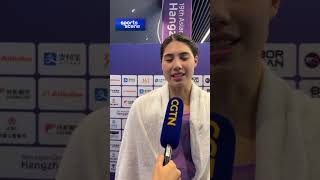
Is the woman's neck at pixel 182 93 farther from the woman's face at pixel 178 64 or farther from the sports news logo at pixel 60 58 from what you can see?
the sports news logo at pixel 60 58

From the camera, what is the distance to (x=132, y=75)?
4.68 feet

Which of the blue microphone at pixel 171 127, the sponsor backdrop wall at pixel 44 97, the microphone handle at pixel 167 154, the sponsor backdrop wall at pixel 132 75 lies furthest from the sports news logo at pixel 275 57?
the sponsor backdrop wall at pixel 44 97

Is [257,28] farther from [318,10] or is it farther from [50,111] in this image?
[50,111]

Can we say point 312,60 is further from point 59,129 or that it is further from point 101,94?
point 59,129

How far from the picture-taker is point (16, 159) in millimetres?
1550

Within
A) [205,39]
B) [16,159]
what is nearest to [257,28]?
[205,39]

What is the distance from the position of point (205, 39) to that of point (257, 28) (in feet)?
0.58

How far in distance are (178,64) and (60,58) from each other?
1.35 feet

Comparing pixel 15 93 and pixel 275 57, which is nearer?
pixel 275 57

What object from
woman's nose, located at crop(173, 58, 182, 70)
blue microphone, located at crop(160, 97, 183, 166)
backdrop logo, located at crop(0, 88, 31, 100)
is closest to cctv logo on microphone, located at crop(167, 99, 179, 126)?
blue microphone, located at crop(160, 97, 183, 166)

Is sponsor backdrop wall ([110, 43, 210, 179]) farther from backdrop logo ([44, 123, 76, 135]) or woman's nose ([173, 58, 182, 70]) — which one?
backdrop logo ([44, 123, 76, 135])

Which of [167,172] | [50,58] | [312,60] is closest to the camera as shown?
[167,172]

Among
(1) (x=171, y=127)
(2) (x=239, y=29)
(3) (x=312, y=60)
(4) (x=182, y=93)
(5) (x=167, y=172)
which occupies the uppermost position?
(2) (x=239, y=29)

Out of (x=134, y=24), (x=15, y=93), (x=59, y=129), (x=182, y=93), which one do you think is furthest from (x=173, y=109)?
(x=15, y=93)
